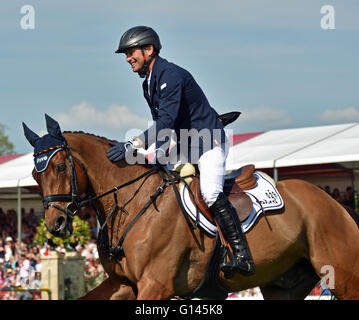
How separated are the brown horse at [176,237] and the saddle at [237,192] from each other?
0.57 feet

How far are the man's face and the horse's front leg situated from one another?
1917 millimetres

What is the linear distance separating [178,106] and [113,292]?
69.0 inches

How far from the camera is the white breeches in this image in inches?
228

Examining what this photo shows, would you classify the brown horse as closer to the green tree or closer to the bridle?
the bridle

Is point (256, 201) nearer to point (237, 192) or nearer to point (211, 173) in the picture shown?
point (237, 192)

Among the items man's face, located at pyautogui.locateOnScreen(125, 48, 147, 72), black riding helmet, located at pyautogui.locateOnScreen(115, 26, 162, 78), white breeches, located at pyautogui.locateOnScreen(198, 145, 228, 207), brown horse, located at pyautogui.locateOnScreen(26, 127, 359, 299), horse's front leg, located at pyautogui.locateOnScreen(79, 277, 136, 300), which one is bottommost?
horse's front leg, located at pyautogui.locateOnScreen(79, 277, 136, 300)

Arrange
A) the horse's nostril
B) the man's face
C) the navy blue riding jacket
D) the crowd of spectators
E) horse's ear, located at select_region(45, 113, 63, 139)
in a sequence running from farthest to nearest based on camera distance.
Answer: the crowd of spectators → the man's face → the navy blue riding jacket → horse's ear, located at select_region(45, 113, 63, 139) → the horse's nostril

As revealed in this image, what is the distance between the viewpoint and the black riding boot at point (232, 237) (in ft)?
19.0

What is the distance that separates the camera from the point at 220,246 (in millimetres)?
5902

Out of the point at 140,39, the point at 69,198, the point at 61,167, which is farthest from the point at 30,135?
the point at 140,39

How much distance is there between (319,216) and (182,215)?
1.40 metres

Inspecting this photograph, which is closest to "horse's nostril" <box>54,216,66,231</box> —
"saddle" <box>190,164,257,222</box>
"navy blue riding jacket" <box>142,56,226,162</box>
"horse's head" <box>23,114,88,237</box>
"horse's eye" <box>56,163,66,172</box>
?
"horse's head" <box>23,114,88,237</box>

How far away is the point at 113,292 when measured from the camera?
5953 millimetres
